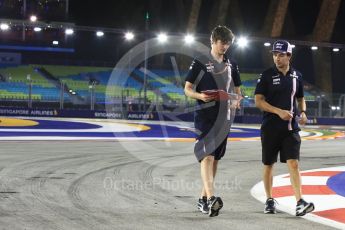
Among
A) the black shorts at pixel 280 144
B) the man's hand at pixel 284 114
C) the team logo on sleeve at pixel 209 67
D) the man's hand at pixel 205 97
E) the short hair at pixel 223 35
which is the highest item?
the short hair at pixel 223 35

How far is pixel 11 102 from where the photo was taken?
105 ft

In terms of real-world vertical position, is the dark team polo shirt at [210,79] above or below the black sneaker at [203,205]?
above

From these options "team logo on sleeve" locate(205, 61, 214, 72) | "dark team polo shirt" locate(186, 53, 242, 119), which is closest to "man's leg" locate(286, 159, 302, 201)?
"dark team polo shirt" locate(186, 53, 242, 119)

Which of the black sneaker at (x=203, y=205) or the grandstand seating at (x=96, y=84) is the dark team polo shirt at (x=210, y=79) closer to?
the black sneaker at (x=203, y=205)

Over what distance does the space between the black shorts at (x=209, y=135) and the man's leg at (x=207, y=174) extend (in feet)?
0.19

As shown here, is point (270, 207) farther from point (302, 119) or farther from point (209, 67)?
point (209, 67)

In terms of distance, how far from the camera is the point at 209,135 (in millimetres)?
5938

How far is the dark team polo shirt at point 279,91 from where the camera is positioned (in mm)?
5930

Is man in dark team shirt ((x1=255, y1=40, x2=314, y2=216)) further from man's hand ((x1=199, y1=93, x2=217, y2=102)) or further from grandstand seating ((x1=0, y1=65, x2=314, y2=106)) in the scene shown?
grandstand seating ((x1=0, y1=65, x2=314, y2=106))

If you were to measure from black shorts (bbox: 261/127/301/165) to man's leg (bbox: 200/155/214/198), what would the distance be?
60 centimetres

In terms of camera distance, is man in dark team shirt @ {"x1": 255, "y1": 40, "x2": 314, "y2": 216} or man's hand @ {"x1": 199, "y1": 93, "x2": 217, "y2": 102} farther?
man in dark team shirt @ {"x1": 255, "y1": 40, "x2": 314, "y2": 216}

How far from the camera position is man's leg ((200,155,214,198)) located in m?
5.79

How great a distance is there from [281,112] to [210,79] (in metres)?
0.80

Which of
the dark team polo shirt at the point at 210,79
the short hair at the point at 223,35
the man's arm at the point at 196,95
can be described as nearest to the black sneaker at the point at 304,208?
the dark team polo shirt at the point at 210,79
